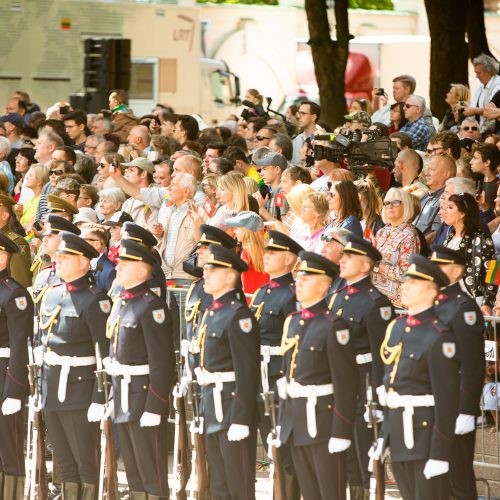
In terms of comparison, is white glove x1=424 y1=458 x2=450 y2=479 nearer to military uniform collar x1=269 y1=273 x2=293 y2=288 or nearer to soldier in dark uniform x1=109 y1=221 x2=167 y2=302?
military uniform collar x1=269 y1=273 x2=293 y2=288

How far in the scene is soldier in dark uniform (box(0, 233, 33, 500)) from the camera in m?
10.5

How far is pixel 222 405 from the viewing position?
9.60 m

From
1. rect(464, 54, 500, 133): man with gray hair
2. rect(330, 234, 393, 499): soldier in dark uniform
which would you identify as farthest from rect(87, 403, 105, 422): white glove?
rect(464, 54, 500, 133): man with gray hair

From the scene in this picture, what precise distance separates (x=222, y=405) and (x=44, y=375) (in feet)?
4.76

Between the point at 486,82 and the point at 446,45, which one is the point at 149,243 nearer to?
the point at 486,82

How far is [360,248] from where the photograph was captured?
954cm

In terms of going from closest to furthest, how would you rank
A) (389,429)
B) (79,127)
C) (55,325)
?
(389,429), (55,325), (79,127)

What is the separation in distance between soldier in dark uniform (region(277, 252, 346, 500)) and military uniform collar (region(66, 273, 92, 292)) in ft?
5.48

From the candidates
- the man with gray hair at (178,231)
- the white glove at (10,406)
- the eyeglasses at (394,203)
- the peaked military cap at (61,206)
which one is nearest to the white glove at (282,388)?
the white glove at (10,406)

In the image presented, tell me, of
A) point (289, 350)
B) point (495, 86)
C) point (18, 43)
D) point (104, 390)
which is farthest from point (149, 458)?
point (18, 43)

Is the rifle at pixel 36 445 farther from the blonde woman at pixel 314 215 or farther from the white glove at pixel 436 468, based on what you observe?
the white glove at pixel 436 468

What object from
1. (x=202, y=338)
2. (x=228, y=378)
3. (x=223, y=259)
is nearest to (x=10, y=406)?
(x=202, y=338)

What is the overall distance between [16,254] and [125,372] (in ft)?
11.3

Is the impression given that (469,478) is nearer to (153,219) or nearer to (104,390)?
(104,390)
